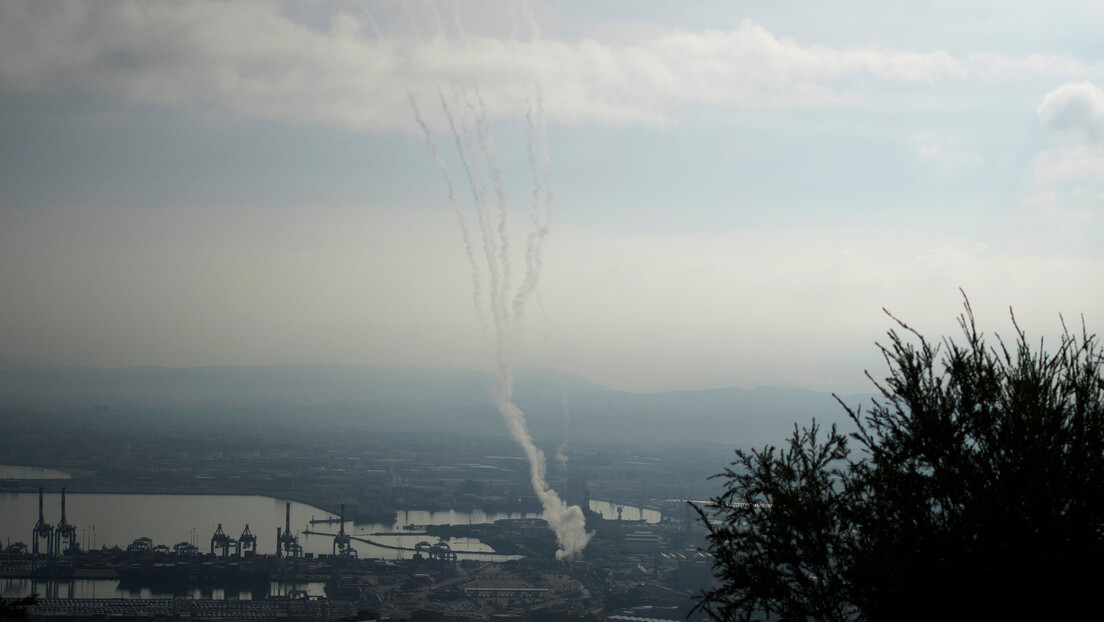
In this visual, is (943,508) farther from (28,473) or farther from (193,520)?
(28,473)

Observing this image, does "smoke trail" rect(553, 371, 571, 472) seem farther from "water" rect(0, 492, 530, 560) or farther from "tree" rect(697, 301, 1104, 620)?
"tree" rect(697, 301, 1104, 620)

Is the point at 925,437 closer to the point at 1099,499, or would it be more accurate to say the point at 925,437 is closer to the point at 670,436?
the point at 1099,499

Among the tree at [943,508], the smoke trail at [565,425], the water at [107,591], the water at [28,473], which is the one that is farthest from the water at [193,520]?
the tree at [943,508]

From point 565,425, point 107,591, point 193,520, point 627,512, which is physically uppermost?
point 565,425

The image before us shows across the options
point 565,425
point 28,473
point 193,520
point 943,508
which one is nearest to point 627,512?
point 193,520

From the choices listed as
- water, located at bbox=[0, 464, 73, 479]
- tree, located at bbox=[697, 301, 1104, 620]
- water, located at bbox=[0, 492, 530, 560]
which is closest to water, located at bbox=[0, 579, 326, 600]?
water, located at bbox=[0, 492, 530, 560]
